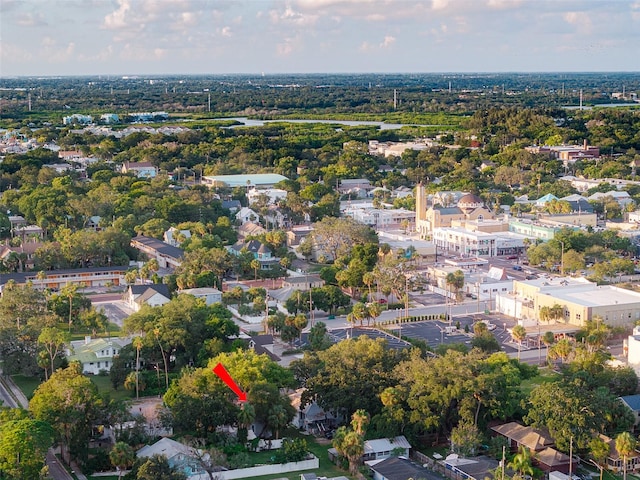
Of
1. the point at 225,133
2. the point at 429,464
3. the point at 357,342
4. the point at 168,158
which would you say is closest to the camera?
the point at 429,464

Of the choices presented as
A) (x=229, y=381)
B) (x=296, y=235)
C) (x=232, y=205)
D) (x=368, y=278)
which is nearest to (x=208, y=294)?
(x=368, y=278)

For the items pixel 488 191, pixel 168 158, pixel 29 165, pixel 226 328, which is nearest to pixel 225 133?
pixel 168 158

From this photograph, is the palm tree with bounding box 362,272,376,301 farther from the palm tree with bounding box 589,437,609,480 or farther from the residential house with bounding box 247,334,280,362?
the palm tree with bounding box 589,437,609,480

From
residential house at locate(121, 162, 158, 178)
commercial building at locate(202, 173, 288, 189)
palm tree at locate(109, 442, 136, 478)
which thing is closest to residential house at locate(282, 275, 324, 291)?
palm tree at locate(109, 442, 136, 478)

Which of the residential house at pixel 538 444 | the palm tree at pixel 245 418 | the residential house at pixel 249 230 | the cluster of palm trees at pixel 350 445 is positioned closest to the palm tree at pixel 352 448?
the cluster of palm trees at pixel 350 445

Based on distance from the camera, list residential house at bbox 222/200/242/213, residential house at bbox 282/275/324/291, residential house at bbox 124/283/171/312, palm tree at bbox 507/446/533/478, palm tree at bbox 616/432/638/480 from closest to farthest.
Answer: palm tree at bbox 507/446/533/478 < palm tree at bbox 616/432/638/480 < residential house at bbox 124/283/171/312 < residential house at bbox 282/275/324/291 < residential house at bbox 222/200/242/213

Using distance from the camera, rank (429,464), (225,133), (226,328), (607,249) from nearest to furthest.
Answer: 1. (429,464)
2. (226,328)
3. (607,249)
4. (225,133)

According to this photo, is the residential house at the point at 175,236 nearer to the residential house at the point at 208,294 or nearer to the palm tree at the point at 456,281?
the residential house at the point at 208,294

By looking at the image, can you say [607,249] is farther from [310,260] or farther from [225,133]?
[225,133]
